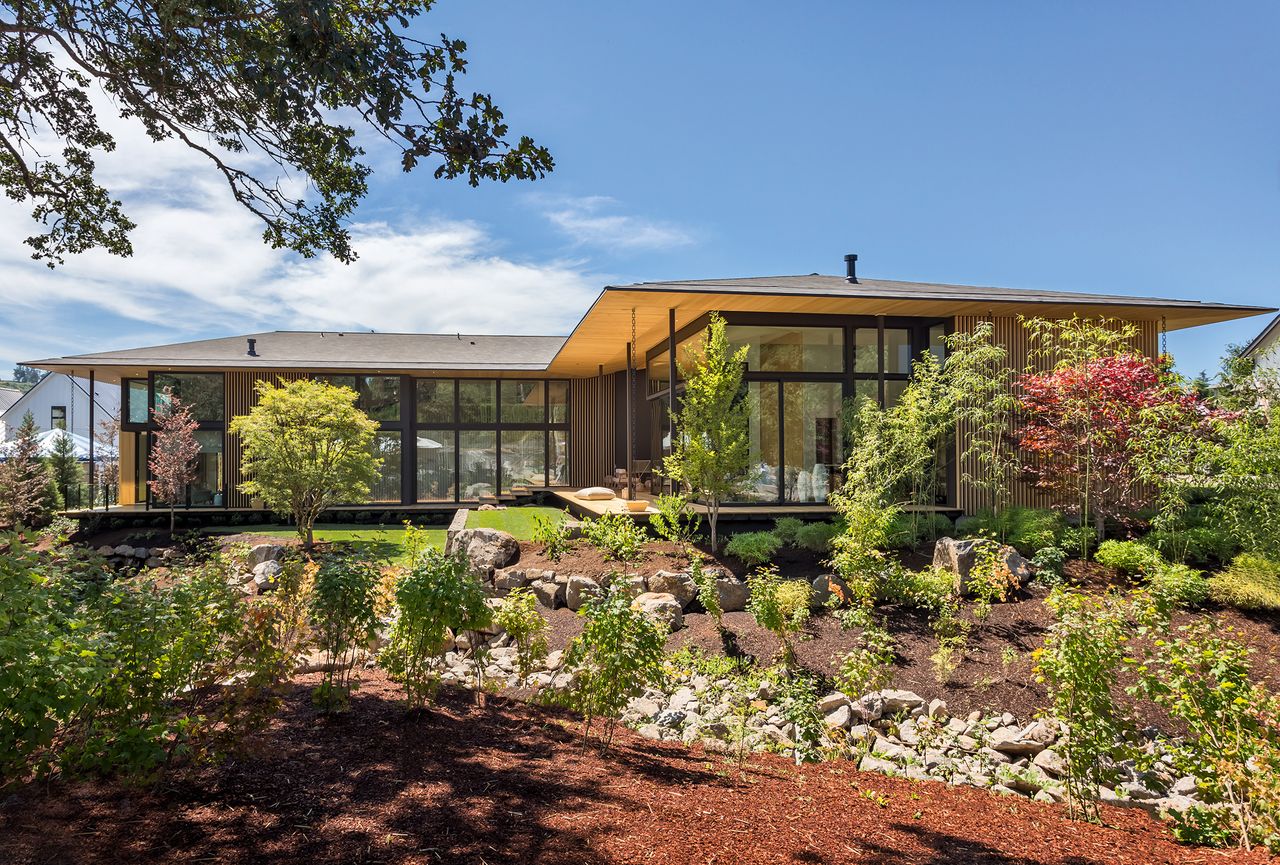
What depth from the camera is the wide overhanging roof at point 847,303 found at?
33.4 feet

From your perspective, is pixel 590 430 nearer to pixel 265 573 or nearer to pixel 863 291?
pixel 863 291

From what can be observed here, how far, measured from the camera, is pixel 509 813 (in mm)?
2900

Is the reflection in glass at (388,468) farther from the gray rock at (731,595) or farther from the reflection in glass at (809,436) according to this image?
the gray rock at (731,595)

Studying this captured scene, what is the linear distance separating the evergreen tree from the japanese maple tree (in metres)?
2.01

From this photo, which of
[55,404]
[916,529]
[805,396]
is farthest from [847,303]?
[55,404]

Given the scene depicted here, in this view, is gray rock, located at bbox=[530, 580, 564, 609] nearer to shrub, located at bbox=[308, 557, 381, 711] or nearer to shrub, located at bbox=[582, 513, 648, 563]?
shrub, located at bbox=[582, 513, 648, 563]

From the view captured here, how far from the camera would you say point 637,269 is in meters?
11.7

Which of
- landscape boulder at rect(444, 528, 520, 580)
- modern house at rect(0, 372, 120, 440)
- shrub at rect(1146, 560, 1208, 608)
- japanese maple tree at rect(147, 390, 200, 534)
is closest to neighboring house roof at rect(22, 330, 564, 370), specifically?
japanese maple tree at rect(147, 390, 200, 534)

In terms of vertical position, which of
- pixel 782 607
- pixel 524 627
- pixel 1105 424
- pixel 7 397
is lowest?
pixel 782 607

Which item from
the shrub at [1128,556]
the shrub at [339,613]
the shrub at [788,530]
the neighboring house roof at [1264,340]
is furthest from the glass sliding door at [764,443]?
the neighboring house roof at [1264,340]

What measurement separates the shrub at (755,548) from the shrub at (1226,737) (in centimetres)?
522

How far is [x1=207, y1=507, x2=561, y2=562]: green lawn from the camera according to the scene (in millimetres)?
11688

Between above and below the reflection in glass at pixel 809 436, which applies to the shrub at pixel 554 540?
below

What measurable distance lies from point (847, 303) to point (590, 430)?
11.0 metres
